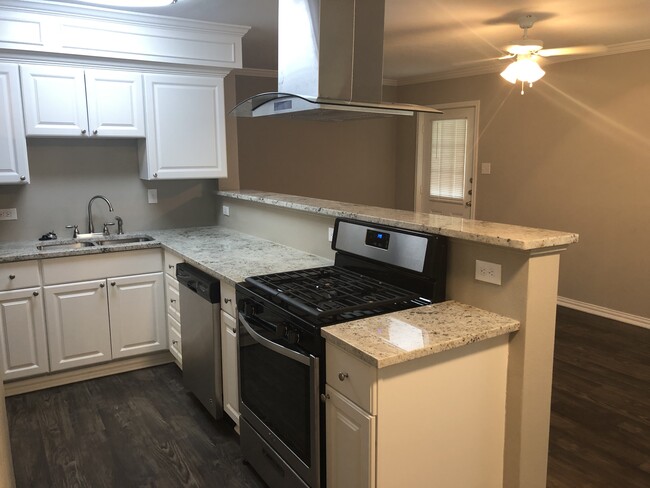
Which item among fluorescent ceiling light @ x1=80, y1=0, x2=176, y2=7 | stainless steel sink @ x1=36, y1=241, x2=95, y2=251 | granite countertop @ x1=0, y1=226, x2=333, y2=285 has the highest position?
fluorescent ceiling light @ x1=80, y1=0, x2=176, y2=7

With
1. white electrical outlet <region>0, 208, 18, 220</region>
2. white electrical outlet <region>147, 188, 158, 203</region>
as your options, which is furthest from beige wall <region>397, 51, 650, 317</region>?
white electrical outlet <region>0, 208, 18, 220</region>

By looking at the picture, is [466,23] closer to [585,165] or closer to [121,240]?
[585,165]

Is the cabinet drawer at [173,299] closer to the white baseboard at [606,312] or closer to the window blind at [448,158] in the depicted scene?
the white baseboard at [606,312]

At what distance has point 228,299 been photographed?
104 inches

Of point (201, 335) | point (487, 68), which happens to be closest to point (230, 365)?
point (201, 335)

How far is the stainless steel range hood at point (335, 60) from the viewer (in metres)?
2.33

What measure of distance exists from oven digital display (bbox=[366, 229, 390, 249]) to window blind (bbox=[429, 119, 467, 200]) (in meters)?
4.08

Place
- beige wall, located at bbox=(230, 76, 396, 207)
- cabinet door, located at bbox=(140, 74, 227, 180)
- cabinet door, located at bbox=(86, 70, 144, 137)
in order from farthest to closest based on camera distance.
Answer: beige wall, located at bbox=(230, 76, 396, 207), cabinet door, located at bbox=(140, 74, 227, 180), cabinet door, located at bbox=(86, 70, 144, 137)

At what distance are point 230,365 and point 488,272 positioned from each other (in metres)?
1.39

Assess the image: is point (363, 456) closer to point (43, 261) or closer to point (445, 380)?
point (445, 380)

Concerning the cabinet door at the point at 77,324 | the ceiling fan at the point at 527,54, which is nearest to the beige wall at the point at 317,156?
the cabinet door at the point at 77,324

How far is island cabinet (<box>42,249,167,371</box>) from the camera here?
3369mm

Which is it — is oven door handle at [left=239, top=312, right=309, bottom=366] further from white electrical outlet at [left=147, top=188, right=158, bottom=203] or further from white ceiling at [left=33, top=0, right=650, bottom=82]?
white electrical outlet at [left=147, top=188, right=158, bottom=203]

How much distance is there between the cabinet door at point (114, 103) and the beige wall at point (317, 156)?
2.16 meters
